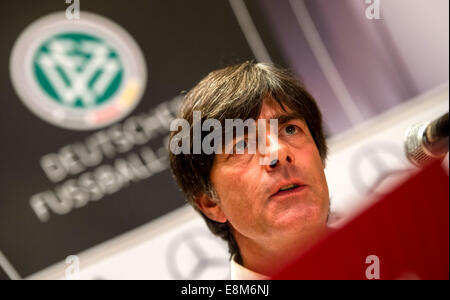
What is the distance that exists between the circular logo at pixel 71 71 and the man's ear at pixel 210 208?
59 cm

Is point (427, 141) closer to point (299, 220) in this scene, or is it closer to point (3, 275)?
point (299, 220)

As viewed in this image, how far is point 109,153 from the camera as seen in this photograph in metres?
2.07

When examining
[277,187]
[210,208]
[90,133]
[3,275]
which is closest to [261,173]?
[277,187]

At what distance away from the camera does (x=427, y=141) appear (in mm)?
1109

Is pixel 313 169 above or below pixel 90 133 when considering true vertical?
below

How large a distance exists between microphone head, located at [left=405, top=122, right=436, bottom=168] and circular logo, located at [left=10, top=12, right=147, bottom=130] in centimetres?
123

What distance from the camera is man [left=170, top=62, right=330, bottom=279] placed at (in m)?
1.44

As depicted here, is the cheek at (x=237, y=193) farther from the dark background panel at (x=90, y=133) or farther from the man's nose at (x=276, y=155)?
the dark background panel at (x=90, y=133)

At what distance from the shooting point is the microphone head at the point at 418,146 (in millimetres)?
1124

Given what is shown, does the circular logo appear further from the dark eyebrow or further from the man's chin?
the man's chin

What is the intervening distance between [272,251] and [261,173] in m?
0.25

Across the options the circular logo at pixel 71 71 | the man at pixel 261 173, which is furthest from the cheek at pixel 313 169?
the circular logo at pixel 71 71

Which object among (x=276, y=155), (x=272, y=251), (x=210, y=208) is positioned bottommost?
(x=272, y=251)

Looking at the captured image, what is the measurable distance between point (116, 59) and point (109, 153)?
0.37 meters
